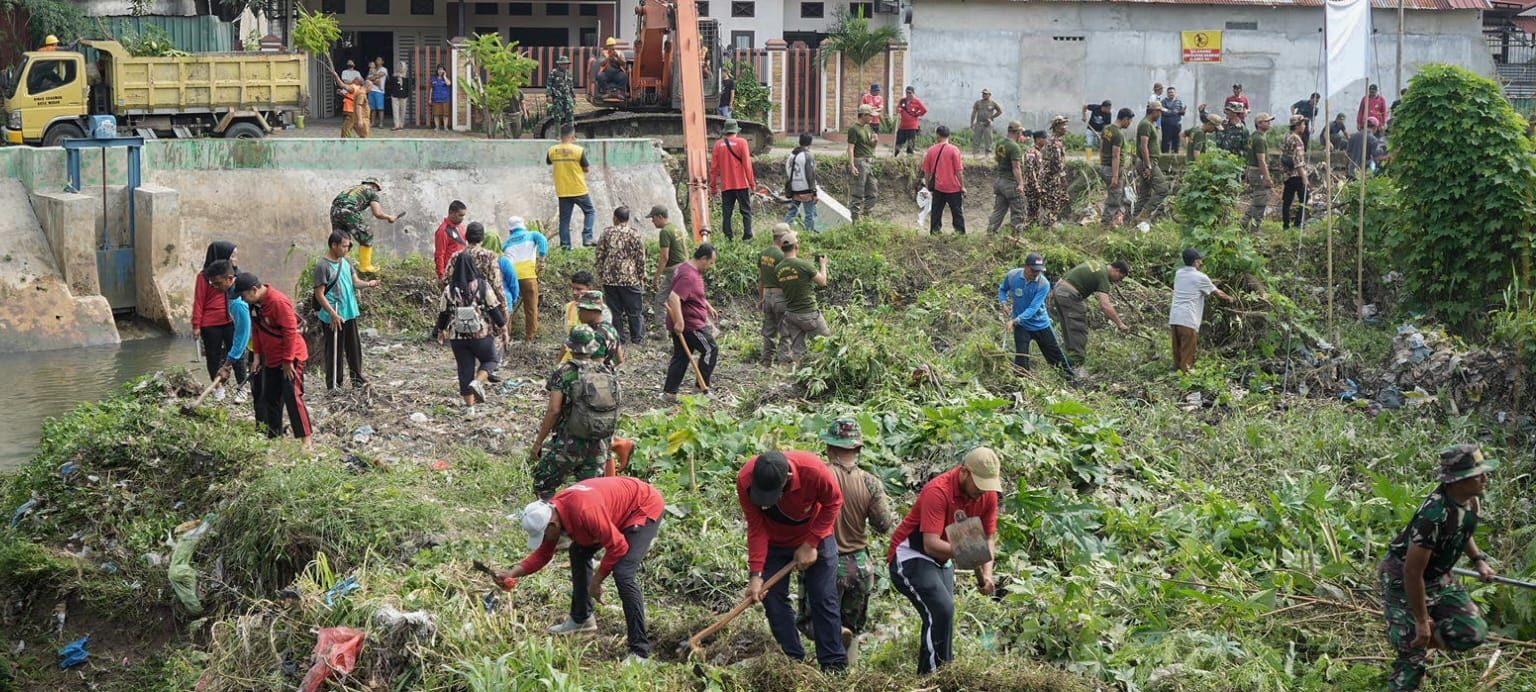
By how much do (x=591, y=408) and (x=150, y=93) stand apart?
16775 mm

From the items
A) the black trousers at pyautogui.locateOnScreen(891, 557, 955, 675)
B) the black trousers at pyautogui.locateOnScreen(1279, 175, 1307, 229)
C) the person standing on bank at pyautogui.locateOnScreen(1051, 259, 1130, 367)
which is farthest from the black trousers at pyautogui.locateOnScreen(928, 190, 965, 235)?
the black trousers at pyautogui.locateOnScreen(891, 557, 955, 675)

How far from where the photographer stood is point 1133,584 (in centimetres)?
876

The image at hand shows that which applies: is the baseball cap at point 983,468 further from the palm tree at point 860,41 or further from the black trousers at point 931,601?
the palm tree at point 860,41

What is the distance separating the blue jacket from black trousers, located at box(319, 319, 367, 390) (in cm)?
546

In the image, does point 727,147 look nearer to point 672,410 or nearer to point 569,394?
point 672,410

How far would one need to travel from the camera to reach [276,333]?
1097 centimetres

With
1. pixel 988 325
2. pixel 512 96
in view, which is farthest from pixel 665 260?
pixel 512 96

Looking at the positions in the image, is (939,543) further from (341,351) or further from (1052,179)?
(1052,179)

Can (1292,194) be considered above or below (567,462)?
above

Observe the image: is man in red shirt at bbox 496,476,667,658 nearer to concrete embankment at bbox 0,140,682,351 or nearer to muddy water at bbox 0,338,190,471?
muddy water at bbox 0,338,190,471

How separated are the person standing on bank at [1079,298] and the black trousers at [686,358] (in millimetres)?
3244

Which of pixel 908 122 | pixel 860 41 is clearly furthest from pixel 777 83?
pixel 908 122

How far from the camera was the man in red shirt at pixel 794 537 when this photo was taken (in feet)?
23.5

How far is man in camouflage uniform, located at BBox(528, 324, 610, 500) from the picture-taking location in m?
9.46
